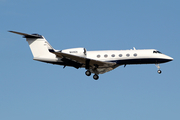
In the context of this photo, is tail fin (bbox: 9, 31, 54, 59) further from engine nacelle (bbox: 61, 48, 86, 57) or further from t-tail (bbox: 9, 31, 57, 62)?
engine nacelle (bbox: 61, 48, 86, 57)

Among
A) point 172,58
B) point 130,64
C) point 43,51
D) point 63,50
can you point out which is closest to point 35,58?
point 43,51

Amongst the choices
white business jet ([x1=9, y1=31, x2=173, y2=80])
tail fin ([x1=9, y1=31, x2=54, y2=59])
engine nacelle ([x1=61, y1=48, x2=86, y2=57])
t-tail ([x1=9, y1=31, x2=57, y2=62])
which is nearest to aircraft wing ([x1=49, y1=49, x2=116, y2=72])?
white business jet ([x1=9, y1=31, x2=173, y2=80])

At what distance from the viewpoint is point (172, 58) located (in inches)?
1163

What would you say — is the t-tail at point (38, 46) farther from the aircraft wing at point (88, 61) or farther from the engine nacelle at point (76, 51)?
the aircraft wing at point (88, 61)

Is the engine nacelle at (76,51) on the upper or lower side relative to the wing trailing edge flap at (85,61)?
upper

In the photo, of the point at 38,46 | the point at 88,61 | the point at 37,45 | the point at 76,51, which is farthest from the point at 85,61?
the point at 37,45

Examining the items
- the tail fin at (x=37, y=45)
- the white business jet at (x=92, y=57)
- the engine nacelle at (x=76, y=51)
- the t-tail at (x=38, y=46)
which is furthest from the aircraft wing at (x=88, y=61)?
the tail fin at (x=37, y=45)

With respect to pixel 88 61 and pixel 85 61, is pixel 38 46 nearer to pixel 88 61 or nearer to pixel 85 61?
pixel 85 61

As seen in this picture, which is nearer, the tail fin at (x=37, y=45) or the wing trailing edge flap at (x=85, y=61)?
the wing trailing edge flap at (x=85, y=61)

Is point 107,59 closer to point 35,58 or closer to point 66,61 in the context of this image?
point 66,61

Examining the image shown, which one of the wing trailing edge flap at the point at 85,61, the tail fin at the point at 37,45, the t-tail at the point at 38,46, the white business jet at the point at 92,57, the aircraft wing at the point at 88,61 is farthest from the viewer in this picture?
the tail fin at the point at 37,45

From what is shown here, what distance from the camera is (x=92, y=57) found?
2984 cm

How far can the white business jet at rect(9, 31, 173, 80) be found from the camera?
2888 centimetres

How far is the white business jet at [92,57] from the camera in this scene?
2888cm
